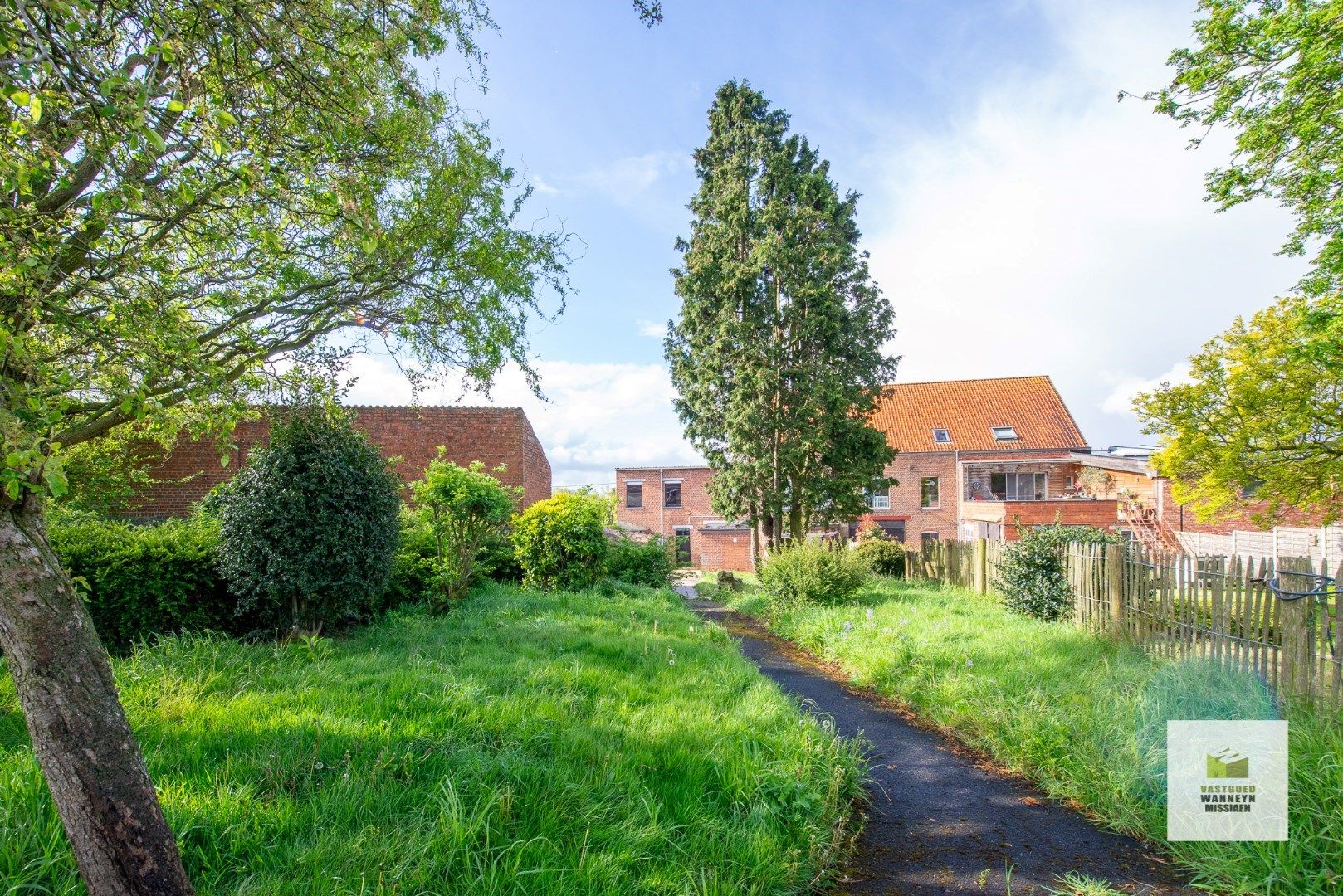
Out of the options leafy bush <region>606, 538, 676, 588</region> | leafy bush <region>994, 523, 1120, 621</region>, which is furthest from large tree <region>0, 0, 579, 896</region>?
leafy bush <region>994, 523, 1120, 621</region>

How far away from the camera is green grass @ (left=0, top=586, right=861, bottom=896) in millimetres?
2670

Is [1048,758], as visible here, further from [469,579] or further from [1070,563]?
[469,579]

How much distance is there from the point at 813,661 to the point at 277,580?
693cm

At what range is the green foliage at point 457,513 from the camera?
9.48 metres

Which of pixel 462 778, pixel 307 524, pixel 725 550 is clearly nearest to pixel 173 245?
pixel 307 524

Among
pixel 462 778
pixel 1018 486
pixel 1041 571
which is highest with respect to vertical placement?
pixel 1018 486

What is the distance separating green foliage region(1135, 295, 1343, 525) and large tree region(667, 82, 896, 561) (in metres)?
6.56

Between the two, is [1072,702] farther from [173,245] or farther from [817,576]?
[173,245]

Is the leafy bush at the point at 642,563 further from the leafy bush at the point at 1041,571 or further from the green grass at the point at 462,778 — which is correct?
the green grass at the point at 462,778

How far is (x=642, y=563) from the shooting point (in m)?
14.3

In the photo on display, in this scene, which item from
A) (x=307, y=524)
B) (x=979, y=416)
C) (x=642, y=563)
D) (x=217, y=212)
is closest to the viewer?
(x=217, y=212)

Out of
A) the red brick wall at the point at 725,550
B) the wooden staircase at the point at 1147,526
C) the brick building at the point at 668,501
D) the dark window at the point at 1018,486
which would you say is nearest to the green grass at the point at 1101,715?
the wooden staircase at the point at 1147,526

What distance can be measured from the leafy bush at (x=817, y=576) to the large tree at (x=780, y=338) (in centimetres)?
401

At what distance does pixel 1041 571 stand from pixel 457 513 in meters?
9.52
